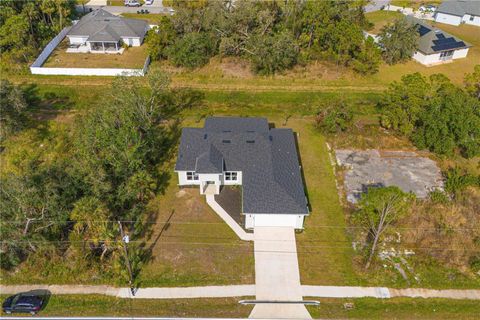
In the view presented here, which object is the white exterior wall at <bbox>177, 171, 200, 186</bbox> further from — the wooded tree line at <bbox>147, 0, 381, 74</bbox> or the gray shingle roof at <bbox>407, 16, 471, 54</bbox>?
the gray shingle roof at <bbox>407, 16, 471, 54</bbox>

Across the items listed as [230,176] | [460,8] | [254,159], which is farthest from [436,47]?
[230,176]

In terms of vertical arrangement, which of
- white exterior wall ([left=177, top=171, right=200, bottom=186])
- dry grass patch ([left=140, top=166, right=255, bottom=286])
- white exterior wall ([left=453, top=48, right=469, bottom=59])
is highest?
white exterior wall ([left=453, top=48, right=469, bottom=59])

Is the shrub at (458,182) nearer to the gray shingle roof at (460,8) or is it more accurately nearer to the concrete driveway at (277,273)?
the concrete driveway at (277,273)

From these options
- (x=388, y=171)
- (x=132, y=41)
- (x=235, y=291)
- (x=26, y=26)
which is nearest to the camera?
(x=235, y=291)

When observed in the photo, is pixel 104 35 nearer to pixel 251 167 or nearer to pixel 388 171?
pixel 251 167

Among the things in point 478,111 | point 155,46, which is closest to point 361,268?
point 478,111

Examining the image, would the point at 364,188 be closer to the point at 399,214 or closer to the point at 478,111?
the point at 399,214

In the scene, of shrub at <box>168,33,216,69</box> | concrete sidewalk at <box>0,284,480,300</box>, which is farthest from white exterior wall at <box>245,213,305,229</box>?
shrub at <box>168,33,216,69</box>
